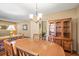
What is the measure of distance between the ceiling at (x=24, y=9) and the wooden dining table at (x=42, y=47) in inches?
17.9

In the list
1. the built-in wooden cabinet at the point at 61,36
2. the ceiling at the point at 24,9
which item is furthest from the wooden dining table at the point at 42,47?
the ceiling at the point at 24,9

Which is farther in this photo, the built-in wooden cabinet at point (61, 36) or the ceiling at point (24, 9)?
the built-in wooden cabinet at point (61, 36)

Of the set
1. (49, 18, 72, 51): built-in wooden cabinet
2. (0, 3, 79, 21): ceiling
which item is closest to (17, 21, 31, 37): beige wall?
(0, 3, 79, 21): ceiling

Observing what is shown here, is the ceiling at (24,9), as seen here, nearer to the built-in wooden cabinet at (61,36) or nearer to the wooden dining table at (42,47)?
the built-in wooden cabinet at (61,36)

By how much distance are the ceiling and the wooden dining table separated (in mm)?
455

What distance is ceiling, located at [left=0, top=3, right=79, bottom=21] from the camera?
1163 mm

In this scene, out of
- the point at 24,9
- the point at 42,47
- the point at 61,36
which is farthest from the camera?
the point at 61,36

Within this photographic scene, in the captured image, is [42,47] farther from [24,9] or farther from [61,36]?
[24,9]

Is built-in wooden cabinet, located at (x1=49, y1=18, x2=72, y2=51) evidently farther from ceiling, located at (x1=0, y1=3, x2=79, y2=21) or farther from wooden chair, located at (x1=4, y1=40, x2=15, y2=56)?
wooden chair, located at (x1=4, y1=40, x2=15, y2=56)

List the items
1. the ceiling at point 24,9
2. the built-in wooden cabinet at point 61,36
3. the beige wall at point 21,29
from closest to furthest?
the ceiling at point 24,9 → the beige wall at point 21,29 → the built-in wooden cabinet at point 61,36

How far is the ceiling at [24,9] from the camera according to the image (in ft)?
3.82

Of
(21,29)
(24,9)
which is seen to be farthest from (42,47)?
(24,9)

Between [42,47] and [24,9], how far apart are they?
31.3 inches

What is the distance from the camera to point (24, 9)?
1.22 metres
